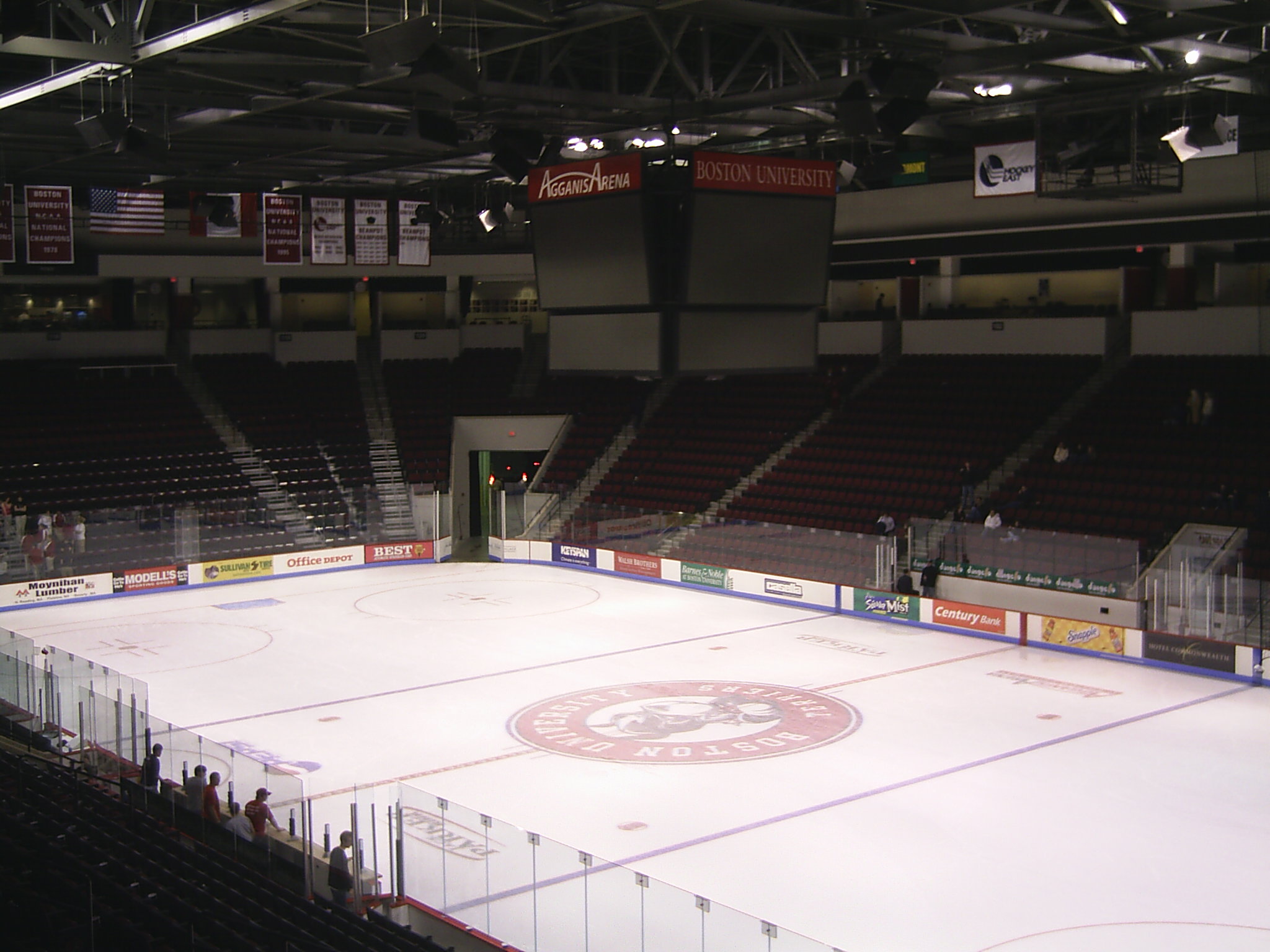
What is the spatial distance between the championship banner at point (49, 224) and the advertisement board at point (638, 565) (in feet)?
40.0

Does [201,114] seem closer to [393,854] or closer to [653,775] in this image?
[653,775]

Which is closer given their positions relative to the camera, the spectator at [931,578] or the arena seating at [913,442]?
the spectator at [931,578]

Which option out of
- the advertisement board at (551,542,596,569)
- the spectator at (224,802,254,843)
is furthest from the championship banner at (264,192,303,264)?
the spectator at (224,802,254,843)

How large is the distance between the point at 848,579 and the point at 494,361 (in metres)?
15.4

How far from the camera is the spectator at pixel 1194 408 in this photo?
24.0m

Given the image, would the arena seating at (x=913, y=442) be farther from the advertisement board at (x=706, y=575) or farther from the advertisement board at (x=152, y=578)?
the advertisement board at (x=152, y=578)

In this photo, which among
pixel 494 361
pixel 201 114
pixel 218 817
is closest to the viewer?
pixel 218 817

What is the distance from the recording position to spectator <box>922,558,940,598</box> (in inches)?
902

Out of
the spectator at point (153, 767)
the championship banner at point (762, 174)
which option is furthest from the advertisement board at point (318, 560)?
the championship banner at point (762, 174)

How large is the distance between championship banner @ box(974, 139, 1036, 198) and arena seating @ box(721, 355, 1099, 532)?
6655mm

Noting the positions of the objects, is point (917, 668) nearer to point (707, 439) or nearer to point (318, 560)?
point (707, 439)

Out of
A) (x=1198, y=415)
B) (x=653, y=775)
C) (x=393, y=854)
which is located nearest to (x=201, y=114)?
(x=653, y=775)

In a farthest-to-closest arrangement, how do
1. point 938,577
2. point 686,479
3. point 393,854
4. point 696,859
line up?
point 686,479
point 938,577
point 696,859
point 393,854

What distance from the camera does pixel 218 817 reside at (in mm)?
10906
